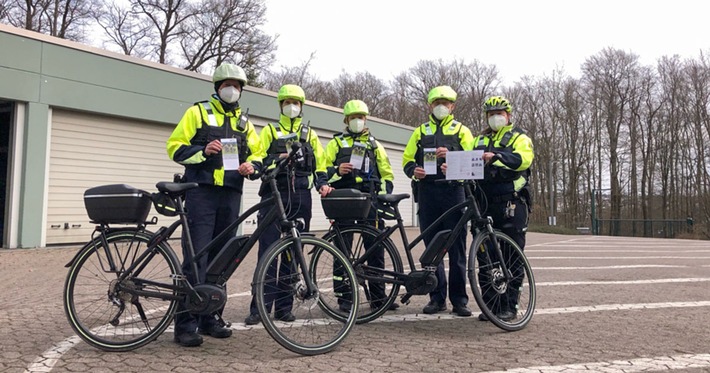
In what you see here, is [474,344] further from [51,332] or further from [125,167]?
[125,167]

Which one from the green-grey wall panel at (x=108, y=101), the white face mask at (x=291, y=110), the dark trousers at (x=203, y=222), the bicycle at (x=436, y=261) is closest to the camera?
the dark trousers at (x=203, y=222)

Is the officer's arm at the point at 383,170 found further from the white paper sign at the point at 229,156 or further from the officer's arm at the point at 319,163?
the white paper sign at the point at 229,156

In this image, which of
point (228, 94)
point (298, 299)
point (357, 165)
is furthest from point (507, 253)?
point (228, 94)

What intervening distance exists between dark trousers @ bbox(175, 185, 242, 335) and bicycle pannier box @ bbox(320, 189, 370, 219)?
79 centimetres

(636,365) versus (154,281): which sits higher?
(154,281)

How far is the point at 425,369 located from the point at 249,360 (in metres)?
1.14

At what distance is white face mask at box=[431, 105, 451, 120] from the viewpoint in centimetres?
520

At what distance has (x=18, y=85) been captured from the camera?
417 inches

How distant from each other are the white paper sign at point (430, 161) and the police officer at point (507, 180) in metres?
0.48

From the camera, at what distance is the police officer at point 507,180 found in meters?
4.55

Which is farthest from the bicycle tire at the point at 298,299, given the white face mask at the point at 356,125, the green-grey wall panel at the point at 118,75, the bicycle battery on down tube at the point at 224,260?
the green-grey wall panel at the point at 118,75

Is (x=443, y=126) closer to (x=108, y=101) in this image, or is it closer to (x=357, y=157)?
(x=357, y=157)

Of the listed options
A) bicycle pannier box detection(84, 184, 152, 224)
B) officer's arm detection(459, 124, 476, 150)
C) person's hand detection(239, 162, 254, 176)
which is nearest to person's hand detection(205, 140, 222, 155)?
person's hand detection(239, 162, 254, 176)

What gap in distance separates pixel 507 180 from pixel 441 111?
98 centimetres
